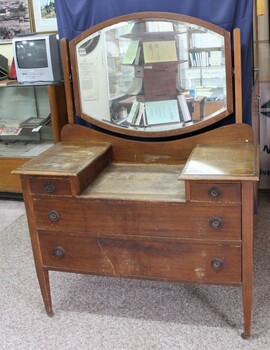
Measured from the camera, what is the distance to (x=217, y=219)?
1784mm

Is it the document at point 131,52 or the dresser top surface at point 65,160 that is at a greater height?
the document at point 131,52

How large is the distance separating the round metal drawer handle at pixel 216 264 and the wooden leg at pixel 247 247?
0.09m

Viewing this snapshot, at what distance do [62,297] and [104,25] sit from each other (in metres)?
1.35

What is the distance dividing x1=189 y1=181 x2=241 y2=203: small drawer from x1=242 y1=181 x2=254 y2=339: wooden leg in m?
0.03

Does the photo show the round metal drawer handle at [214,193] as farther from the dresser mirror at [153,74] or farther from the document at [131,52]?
the document at [131,52]

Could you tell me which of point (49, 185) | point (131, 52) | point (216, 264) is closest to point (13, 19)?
point (131, 52)

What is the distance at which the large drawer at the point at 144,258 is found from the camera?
6.06ft

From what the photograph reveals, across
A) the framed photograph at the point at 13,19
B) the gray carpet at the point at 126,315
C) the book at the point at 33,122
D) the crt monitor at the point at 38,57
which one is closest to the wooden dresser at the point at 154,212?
the gray carpet at the point at 126,315

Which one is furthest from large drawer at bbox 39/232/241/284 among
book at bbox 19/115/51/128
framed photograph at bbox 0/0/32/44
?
framed photograph at bbox 0/0/32/44

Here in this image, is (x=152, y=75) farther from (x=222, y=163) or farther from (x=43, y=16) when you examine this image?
(x=43, y=16)

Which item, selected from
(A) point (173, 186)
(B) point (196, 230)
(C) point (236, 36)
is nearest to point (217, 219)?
(B) point (196, 230)

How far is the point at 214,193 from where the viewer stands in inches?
69.1

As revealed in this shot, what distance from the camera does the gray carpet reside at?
1925mm

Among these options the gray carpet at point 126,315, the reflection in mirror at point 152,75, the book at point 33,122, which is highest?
the reflection in mirror at point 152,75
